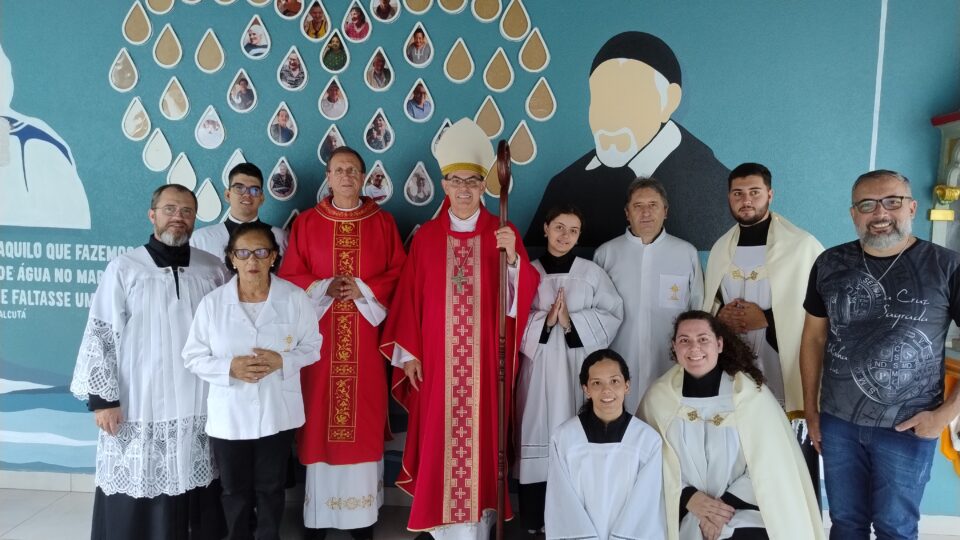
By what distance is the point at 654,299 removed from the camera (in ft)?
10.1

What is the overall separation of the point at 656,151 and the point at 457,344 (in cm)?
170

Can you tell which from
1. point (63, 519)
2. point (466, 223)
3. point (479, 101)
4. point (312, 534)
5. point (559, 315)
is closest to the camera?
point (559, 315)

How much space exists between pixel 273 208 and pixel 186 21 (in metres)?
1.31

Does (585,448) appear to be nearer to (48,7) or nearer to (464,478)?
(464,478)

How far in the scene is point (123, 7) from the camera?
3816 millimetres

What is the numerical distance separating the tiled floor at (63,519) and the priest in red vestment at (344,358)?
0.82 ft

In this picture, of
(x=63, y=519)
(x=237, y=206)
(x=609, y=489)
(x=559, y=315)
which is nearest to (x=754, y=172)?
(x=559, y=315)

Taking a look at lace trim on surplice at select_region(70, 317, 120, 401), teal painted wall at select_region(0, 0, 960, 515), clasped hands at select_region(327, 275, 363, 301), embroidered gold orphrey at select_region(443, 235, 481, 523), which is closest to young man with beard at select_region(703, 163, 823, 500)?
teal painted wall at select_region(0, 0, 960, 515)

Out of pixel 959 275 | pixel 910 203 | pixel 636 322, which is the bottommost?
pixel 636 322

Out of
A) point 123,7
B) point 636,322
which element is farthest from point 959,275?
point 123,7

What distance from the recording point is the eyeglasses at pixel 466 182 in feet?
9.93

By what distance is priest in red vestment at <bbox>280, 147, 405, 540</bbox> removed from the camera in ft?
10.3

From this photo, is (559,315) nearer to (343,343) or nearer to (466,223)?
(466,223)

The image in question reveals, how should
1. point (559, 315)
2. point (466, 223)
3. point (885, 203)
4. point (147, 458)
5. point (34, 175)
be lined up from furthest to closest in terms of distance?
1. point (34, 175)
2. point (466, 223)
3. point (559, 315)
4. point (147, 458)
5. point (885, 203)
